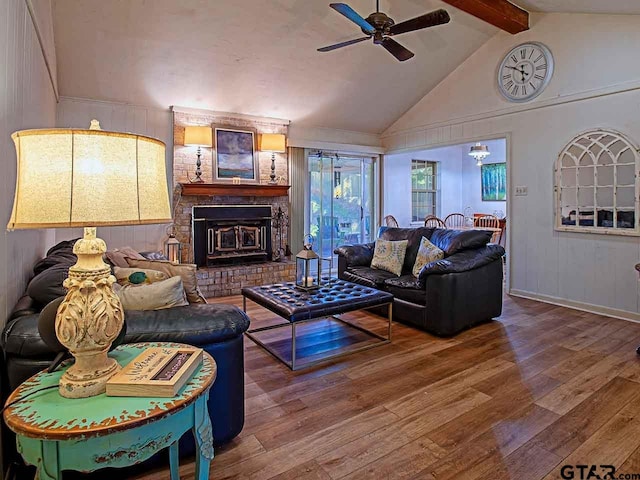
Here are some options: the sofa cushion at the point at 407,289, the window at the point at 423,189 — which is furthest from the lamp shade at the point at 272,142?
the window at the point at 423,189

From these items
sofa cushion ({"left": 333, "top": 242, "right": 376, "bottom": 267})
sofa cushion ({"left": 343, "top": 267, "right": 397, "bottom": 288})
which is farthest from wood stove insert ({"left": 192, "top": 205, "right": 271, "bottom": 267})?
sofa cushion ({"left": 343, "top": 267, "right": 397, "bottom": 288})

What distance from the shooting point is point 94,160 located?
1101 mm

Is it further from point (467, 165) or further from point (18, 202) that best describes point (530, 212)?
point (18, 202)

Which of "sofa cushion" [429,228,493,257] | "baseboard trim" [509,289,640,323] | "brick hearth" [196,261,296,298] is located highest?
"sofa cushion" [429,228,493,257]

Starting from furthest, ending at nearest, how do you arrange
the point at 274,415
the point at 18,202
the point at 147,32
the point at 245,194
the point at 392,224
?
the point at 392,224 → the point at 245,194 → the point at 147,32 → the point at 274,415 → the point at 18,202

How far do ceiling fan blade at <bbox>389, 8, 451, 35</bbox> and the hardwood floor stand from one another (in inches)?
107

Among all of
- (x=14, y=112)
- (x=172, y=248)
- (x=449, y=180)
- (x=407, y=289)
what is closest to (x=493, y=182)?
(x=449, y=180)

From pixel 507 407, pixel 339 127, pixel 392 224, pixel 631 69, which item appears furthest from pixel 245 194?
pixel 631 69

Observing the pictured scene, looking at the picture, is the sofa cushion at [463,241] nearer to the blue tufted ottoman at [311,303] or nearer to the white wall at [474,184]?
the blue tufted ottoman at [311,303]

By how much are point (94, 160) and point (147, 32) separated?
3622 mm

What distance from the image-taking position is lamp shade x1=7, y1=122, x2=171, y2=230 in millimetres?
1056

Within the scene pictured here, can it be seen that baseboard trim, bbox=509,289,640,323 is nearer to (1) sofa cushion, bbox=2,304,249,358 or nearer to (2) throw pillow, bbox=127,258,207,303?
(1) sofa cushion, bbox=2,304,249,358

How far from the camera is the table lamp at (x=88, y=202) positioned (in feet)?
3.48

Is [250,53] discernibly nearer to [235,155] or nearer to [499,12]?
[235,155]
